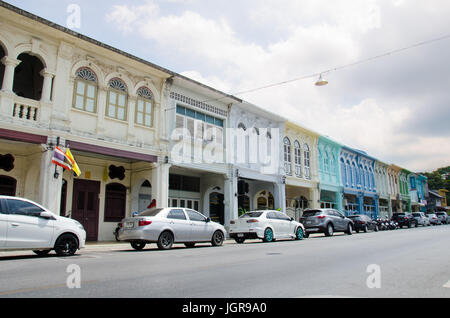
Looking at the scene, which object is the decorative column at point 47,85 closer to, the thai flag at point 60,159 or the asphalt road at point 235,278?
the thai flag at point 60,159

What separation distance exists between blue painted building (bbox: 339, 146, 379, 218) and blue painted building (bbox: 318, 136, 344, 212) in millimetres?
997

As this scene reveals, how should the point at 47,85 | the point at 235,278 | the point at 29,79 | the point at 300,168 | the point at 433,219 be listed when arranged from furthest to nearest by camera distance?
the point at 433,219
the point at 300,168
the point at 29,79
the point at 47,85
the point at 235,278

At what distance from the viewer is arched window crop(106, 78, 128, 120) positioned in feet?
55.5

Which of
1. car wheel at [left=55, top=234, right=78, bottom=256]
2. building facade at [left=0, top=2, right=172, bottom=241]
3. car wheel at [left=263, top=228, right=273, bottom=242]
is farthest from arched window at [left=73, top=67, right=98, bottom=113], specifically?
car wheel at [left=263, top=228, right=273, bottom=242]

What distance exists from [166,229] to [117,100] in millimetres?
7275

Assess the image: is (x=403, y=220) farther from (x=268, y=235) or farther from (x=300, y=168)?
(x=268, y=235)

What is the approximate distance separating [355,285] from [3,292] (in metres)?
5.26

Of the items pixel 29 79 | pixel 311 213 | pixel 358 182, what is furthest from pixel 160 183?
pixel 358 182

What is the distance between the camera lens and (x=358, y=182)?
38.6 m

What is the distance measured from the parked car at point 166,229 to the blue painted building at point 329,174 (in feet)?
62.3

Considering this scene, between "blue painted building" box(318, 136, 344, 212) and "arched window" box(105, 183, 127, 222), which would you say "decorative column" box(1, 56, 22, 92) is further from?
"blue painted building" box(318, 136, 344, 212)

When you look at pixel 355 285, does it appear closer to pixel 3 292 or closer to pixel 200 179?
pixel 3 292

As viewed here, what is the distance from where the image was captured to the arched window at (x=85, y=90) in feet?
51.7

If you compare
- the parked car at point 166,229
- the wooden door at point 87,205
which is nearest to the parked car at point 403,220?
the parked car at point 166,229
